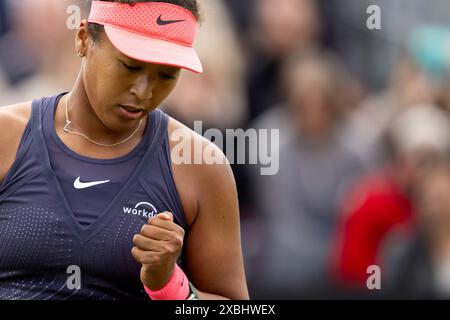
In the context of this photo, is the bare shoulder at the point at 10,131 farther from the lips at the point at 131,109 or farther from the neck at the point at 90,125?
the lips at the point at 131,109

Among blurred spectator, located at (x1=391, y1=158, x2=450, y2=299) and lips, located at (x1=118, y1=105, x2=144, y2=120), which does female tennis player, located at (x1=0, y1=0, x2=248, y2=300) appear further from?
blurred spectator, located at (x1=391, y1=158, x2=450, y2=299)

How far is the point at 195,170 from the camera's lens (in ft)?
11.8

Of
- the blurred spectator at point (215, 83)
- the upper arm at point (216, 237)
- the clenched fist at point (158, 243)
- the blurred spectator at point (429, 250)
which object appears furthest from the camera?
the blurred spectator at point (215, 83)

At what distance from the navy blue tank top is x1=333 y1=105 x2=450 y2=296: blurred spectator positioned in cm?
277

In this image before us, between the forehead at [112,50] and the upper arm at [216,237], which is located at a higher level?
the forehead at [112,50]

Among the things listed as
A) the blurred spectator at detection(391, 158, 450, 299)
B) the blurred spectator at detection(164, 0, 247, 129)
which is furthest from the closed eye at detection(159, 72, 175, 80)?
the blurred spectator at detection(391, 158, 450, 299)

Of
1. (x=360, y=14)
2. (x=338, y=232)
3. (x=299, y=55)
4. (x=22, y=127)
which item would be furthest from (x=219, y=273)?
(x=360, y=14)

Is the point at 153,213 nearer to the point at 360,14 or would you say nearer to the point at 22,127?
the point at 22,127

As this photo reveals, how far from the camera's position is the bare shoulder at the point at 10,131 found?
11.4 ft

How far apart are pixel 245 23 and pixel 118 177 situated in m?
3.47

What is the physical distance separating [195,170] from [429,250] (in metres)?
2.76

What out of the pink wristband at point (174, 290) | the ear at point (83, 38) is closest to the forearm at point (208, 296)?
the pink wristband at point (174, 290)

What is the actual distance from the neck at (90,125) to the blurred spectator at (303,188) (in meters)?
2.71

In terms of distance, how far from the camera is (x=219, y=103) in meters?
6.45
